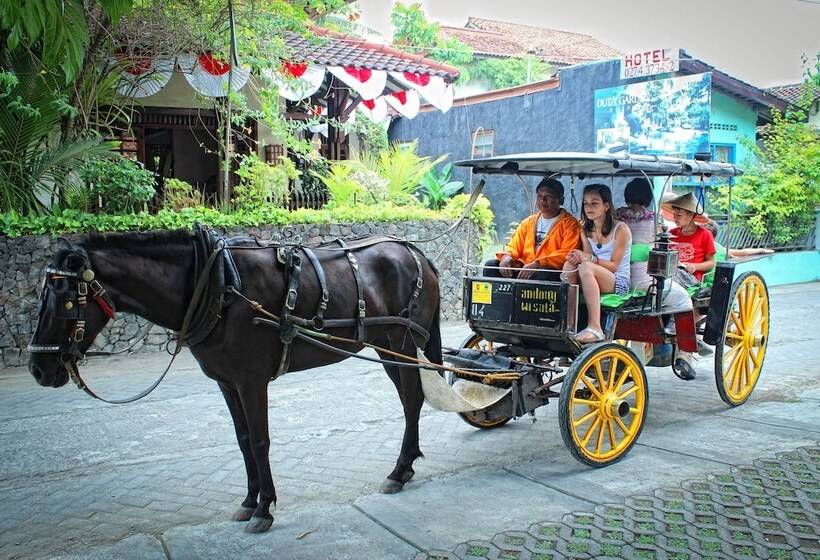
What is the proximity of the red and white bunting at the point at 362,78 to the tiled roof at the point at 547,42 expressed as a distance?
65.3 feet

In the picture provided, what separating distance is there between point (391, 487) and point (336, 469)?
643mm

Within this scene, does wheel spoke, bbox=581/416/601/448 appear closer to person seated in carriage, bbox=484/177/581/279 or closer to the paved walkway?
the paved walkway

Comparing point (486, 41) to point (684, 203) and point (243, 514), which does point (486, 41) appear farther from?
point (243, 514)

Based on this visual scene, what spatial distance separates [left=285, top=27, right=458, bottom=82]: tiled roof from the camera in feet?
40.4

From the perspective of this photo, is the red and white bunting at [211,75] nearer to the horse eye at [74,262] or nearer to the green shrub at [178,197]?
the green shrub at [178,197]

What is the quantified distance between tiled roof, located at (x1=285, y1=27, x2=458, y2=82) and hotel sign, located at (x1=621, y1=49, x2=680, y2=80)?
15.2 feet

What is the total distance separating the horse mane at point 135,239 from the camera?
13.3ft

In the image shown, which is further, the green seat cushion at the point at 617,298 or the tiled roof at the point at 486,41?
the tiled roof at the point at 486,41

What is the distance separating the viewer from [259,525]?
14.2 feet

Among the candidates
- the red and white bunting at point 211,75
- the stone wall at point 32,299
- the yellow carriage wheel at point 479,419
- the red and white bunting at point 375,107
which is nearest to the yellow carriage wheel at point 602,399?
the yellow carriage wheel at point 479,419

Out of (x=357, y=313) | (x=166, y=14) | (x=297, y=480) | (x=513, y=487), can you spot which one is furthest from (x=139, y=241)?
(x=166, y=14)

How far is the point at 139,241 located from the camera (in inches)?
164

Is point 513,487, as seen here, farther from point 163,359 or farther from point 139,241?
point 163,359

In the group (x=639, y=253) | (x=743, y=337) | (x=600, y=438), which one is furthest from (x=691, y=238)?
(x=600, y=438)
